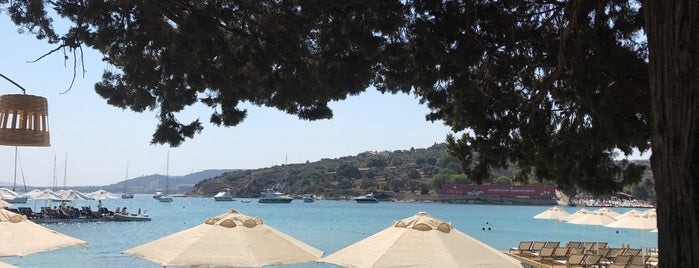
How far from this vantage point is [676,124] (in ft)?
8.25

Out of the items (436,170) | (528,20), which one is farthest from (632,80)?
(436,170)

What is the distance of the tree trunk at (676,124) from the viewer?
2457 millimetres

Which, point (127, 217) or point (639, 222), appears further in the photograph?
point (127, 217)

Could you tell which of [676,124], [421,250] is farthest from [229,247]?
[676,124]

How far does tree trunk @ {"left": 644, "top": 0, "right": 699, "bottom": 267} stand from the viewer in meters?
2.46

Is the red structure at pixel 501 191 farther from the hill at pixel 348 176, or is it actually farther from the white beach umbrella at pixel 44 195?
the white beach umbrella at pixel 44 195

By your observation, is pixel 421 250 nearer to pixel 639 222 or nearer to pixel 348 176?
pixel 639 222

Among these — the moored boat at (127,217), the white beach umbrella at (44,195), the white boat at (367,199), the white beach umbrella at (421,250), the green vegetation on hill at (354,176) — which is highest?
the green vegetation on hill at (354,176)

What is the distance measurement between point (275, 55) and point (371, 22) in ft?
3.17

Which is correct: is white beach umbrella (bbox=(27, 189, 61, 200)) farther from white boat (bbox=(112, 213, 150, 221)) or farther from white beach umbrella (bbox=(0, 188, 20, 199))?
white boat (bbox=(112, 213, 150, 221))

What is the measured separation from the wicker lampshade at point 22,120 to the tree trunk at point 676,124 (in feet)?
9.39

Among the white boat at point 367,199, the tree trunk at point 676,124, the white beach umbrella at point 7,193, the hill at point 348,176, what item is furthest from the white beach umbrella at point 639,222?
the hill at point 348,176

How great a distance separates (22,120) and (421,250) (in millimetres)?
4965

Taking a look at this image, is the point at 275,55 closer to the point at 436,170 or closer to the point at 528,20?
the point at 528,20
